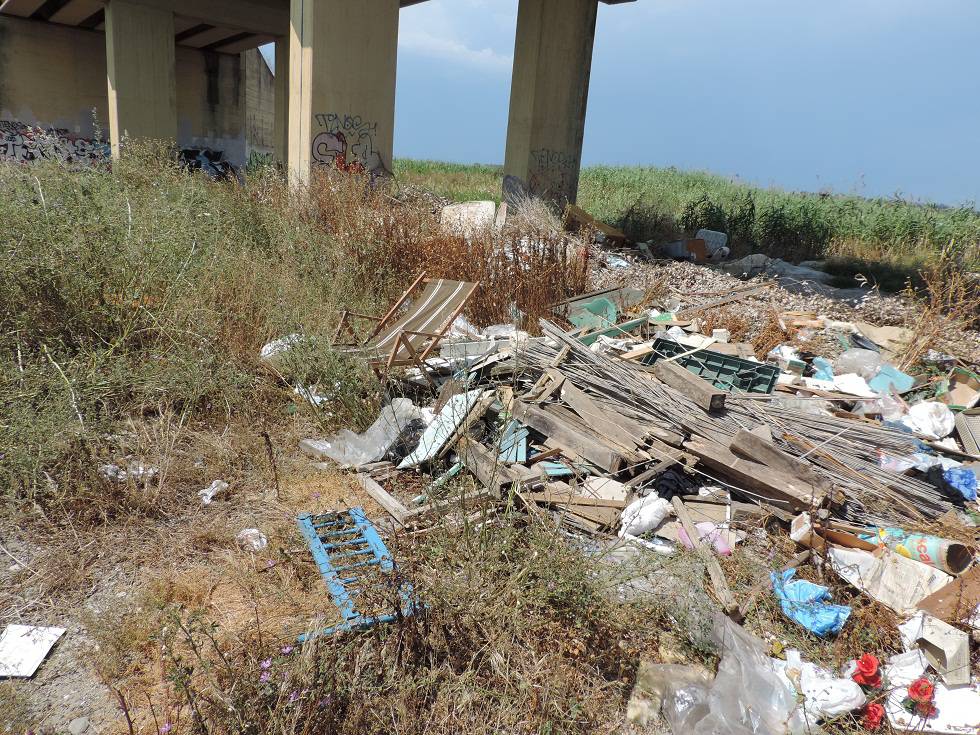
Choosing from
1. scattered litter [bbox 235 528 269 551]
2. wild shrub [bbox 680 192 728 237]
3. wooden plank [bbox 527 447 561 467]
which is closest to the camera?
scattered litter [bbox 235 528 269 551]

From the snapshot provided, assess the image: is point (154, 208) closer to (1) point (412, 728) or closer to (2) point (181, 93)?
(1) point (412, 728)

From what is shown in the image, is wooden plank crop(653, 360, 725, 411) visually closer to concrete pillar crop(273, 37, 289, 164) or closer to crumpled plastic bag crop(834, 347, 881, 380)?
crumpled plastic bag crop(834, 347, 881, 380)

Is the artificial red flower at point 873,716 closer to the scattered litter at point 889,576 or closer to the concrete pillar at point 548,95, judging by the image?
the scattered litter at point 889,576

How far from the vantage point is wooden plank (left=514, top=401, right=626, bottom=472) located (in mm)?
3695

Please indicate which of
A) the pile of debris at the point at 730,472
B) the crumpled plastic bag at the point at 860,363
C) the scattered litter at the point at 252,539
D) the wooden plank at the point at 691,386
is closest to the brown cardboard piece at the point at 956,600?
the pile of debris at the point at 730,472

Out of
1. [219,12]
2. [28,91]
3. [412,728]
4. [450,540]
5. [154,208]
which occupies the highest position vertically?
[219,12]

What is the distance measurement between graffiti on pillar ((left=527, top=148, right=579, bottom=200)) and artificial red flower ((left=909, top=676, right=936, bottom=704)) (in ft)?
33.8

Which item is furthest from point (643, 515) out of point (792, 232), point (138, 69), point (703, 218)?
point (138, 69)

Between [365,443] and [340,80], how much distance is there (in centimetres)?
739

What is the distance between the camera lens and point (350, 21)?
928 cm

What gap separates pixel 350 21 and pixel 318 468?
26.1 feet

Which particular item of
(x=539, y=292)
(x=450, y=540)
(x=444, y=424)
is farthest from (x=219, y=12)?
(x=450, y=540)

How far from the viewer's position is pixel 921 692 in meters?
2.35

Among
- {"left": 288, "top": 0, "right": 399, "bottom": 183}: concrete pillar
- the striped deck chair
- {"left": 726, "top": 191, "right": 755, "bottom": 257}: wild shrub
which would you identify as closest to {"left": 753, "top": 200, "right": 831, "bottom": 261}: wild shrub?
{"left": 726, "top": 191, "right": 755, "bottom": 257}: wild shrub
